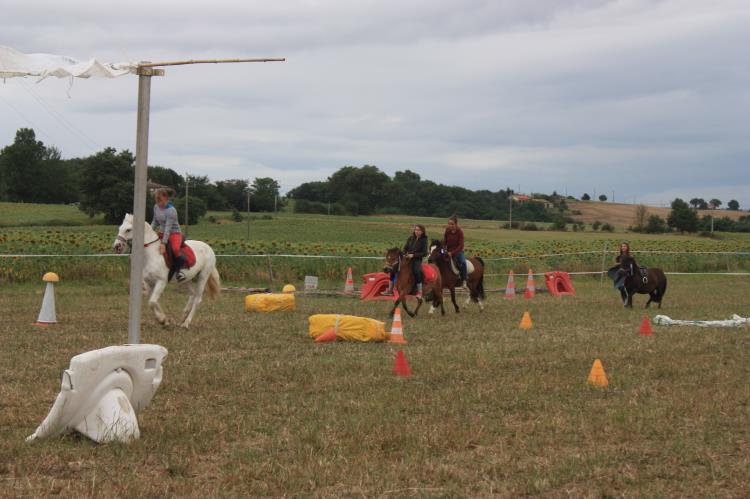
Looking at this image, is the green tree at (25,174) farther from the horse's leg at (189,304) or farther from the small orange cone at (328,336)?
the small orange cone at (328,336)

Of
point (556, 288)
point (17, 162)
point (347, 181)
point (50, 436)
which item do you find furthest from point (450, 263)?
point (347, 181)

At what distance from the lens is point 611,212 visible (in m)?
96.8

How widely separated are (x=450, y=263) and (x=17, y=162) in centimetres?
6794

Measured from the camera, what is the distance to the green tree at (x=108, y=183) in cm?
5278

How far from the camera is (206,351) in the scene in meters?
12.6

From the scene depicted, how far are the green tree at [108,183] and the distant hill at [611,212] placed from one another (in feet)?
162

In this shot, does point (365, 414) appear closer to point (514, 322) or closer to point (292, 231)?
point (514, 322)

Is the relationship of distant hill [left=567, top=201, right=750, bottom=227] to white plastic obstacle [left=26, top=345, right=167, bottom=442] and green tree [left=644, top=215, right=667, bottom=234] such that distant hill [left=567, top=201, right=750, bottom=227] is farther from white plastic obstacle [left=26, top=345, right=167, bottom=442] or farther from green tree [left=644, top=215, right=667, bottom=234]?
white plastic obstacle [left=26, top=345, right=167, bottom=442]

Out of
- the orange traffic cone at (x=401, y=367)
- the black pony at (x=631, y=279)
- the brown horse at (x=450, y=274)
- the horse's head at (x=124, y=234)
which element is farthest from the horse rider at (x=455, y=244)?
the orange traffic cone at (x=401, y=367)

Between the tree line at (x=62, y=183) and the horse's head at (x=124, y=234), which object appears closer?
the horse's head at (x=124, y=234)

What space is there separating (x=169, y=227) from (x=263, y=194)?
71.4m

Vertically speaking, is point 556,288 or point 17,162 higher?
point 17,162

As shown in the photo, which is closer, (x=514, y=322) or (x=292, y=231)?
(x=514, y=322)

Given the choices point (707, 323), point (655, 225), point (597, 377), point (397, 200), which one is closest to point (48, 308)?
point (597, 377)
